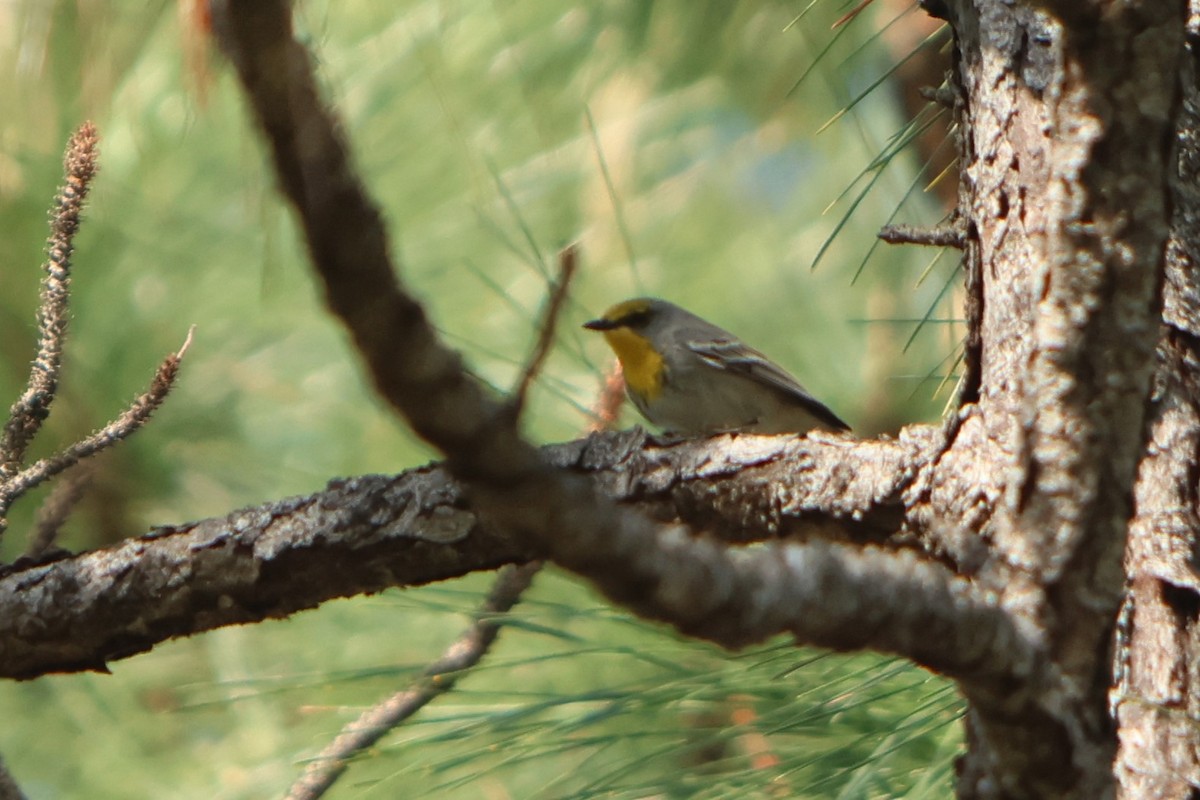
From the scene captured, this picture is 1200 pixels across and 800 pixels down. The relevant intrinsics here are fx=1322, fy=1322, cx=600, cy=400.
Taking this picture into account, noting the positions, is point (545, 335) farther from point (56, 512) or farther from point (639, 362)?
point (639, 362)

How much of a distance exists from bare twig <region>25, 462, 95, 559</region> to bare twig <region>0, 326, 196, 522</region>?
0.27 meters

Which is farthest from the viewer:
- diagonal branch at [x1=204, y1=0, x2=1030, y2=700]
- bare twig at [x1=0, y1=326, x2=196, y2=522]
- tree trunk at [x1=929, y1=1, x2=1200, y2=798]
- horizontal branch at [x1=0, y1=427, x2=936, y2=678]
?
horizontal branch at [x1=0, y1=427, x2=936, y2=678]

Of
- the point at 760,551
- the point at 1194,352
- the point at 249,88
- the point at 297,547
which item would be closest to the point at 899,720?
the point at 1194,352

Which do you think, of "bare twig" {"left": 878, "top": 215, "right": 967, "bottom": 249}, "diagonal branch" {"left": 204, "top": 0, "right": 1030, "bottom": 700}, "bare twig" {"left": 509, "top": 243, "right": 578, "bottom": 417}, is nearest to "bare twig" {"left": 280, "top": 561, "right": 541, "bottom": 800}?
"bare twig" {"left": 878, "top": 215, "right": 967, "bottom": 249}

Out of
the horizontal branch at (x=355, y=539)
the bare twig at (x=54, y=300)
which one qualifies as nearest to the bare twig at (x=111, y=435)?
the bare twig at (x=54, y=300)

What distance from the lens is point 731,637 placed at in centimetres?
96

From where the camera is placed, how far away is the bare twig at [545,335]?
2.34 feet

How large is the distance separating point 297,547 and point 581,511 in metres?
1.20

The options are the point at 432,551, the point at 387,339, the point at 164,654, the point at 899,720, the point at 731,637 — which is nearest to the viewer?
the point at 387,339

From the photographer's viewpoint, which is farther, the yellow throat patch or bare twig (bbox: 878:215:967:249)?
Result: the yellow throat patch

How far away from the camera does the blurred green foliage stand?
3322mm

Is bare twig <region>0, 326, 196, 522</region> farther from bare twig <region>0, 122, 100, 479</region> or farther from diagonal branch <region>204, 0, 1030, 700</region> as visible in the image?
diagonal branch <region>204, 0, 1030, 700</region>

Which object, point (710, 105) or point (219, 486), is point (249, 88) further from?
point (710, 105)

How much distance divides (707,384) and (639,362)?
0.23 meters
